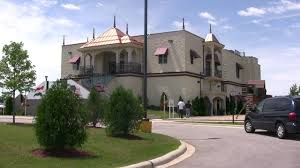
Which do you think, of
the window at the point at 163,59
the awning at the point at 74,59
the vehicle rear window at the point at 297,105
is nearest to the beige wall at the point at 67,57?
the awning at the point at 74,59

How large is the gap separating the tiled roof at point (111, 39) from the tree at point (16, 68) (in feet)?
87.0

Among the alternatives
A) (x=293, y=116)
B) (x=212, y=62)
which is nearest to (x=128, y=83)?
(x=212, y=62)

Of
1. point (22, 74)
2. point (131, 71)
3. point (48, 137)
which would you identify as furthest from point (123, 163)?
point (131, 71)

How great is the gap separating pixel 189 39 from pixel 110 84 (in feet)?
33.7

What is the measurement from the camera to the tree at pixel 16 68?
27.7 m

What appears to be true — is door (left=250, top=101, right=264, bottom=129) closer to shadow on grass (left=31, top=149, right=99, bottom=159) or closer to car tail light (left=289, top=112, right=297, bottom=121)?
car tail light (left=289, top=112, right=297, bottom=121)

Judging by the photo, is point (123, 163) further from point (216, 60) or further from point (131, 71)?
point (216, 60)

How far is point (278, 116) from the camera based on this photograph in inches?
819

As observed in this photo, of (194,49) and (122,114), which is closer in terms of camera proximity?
(122,114)

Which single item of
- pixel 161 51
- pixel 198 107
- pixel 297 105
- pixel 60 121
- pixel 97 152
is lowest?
pixel 97 152

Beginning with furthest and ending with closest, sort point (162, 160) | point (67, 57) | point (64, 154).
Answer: point (67, 57) → point (162, 160) → point (64, 154)

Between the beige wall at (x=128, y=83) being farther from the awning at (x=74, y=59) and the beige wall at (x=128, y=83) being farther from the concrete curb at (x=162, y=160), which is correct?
the concrete curb at (x=162, y=160)

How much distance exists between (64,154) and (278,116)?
11.5 meters

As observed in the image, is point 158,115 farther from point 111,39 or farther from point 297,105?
point 297,105
